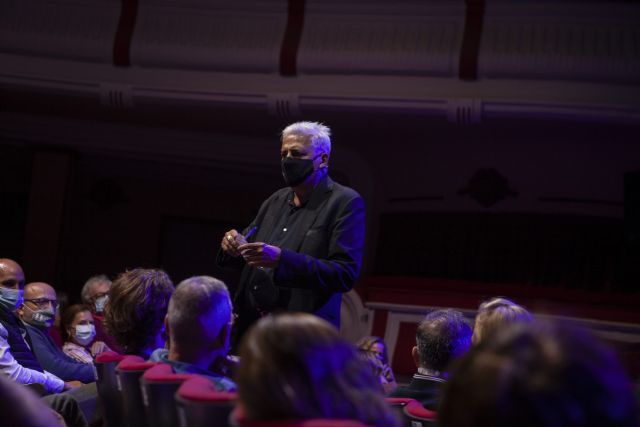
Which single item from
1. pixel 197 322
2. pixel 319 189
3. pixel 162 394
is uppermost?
pixel 319 189

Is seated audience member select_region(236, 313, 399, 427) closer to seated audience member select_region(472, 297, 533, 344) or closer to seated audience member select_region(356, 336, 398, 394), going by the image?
seated audience member select_region(472, 297, 533, 344)

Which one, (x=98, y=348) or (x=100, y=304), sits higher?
(x=100, y=304)

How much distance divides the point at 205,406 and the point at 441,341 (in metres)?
1.01

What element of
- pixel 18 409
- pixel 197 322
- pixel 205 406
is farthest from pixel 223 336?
pixel 18 409

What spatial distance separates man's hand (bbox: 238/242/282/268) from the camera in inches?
79.7

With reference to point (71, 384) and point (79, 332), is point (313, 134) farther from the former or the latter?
point (79, 332)

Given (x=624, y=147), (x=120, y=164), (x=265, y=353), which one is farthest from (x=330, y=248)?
(x=120, y=164)

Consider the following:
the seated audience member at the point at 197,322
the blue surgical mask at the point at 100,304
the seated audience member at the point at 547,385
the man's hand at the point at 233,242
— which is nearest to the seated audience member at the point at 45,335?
the blue surgical mask at the point at 100,304

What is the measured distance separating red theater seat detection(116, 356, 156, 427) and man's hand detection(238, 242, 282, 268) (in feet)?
1.45

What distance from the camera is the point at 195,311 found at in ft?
5.11

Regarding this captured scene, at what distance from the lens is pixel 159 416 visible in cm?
144

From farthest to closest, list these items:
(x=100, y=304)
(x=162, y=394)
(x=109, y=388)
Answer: (x=100, y=304) → (x=109, y=388) → (x=162, y=394)

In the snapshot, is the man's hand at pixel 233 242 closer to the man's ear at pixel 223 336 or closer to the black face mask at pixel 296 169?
the black face mask at pixel 296 169

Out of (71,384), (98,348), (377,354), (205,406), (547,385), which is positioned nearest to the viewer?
(547,385)
